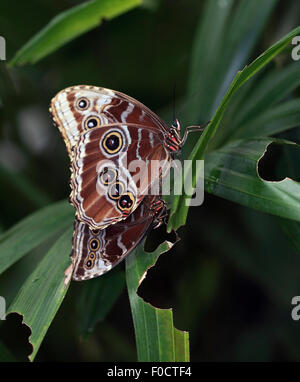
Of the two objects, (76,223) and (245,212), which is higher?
(76,223)

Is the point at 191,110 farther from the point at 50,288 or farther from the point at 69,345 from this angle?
the point at 69,345

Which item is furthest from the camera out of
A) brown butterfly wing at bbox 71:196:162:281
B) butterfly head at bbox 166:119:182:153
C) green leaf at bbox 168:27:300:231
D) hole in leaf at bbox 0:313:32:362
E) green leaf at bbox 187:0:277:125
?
hole in leaf at bbox 0:313:32:362

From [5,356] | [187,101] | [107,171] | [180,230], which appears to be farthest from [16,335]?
[187,101]

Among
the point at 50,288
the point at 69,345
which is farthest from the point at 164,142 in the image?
the point at 69,345

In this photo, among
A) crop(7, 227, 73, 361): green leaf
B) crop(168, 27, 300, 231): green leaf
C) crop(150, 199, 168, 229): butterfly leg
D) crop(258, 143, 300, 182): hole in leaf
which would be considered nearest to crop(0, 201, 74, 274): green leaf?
crop(7, 227, 73, 361): green leaf

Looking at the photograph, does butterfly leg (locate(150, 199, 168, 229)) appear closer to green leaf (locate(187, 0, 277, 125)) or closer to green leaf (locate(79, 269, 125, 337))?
green leaf (locate(79, 269, 125, 337))

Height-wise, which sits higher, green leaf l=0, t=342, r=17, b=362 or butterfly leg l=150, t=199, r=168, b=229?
butterfly leg l=150, t=199, r=168, b=229

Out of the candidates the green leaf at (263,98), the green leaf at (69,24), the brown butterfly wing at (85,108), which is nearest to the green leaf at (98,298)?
the brown butterfly wing at (85,108)
